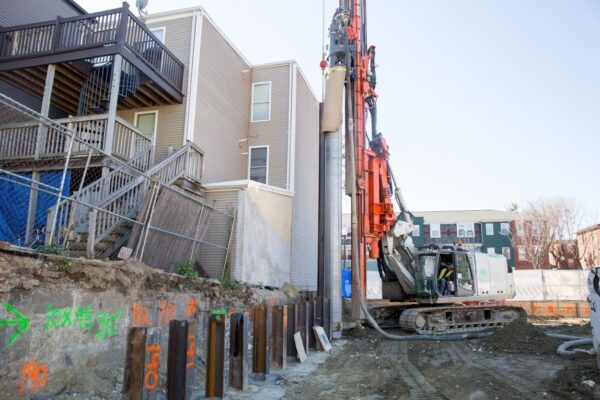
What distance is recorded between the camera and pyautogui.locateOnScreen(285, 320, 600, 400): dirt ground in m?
7.13

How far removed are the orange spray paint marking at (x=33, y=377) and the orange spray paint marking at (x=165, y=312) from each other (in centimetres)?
259

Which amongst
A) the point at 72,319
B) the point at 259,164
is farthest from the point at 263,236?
the point at 72,319

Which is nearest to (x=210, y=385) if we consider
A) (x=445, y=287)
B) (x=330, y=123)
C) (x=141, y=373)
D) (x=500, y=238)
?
(x=141, y=373)

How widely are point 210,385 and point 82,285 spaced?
228cm

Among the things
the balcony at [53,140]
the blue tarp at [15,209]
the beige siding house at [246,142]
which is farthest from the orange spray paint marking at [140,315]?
the beige siding house at [246,142]

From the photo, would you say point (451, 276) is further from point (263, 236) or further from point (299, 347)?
point (299, 347)

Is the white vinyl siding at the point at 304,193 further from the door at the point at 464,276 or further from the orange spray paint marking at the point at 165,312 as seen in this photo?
the orange spray paint marking at the point at 165,312

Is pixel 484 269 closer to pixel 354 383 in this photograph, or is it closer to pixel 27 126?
pixel 354 383

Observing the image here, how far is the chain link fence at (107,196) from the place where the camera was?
9.79 metres

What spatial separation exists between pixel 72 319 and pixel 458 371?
263 inches

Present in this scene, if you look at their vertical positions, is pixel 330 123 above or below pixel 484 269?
above

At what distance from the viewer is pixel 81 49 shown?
13367 millimetres

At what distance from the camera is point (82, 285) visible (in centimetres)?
666

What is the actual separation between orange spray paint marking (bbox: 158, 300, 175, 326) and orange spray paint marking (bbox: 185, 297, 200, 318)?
0.51 m
